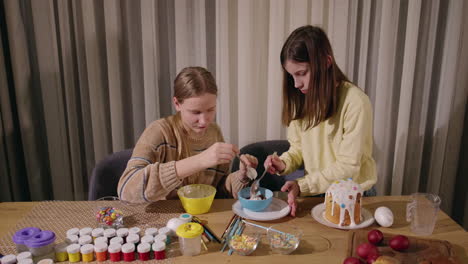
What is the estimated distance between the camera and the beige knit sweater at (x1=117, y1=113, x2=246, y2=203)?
1.33 metres

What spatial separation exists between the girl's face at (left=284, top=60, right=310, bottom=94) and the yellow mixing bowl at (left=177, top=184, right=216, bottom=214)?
0.55 metres

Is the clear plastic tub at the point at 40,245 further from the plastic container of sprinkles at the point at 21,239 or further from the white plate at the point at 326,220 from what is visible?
the white plate at the point at 326,220

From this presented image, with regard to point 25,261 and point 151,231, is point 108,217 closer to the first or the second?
point 151,231

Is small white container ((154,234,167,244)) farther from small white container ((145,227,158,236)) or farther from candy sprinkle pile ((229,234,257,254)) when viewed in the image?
candy sprinkle pile ((229,234,257,254))


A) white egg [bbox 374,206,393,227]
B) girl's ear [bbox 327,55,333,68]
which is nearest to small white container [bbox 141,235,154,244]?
white egg [bbox 374,206,393,227]

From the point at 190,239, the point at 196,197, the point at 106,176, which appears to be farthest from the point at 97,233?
the point at 106,176

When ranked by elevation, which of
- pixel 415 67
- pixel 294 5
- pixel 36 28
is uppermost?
pixel 294 5

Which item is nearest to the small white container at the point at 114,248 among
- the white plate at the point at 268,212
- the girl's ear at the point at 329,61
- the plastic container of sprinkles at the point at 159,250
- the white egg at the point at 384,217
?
the plastic container of sprinkles at the point at 159,250

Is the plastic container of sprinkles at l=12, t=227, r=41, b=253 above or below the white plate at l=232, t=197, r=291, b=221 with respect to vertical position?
above

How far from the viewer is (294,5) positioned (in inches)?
82.3

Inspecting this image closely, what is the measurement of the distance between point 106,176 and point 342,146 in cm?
107

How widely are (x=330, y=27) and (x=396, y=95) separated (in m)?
0.61

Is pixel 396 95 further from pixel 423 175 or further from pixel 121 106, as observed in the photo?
pixel 121 106

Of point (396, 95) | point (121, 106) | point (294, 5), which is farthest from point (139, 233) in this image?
point (396, 95)
